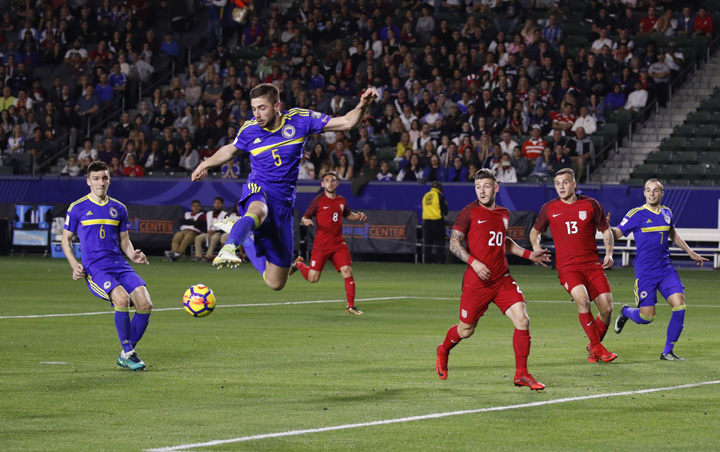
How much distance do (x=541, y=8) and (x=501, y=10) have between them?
1237 millimetres

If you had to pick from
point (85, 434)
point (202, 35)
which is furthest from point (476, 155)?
point (85, 434)

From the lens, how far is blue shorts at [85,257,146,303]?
12344 millimetres

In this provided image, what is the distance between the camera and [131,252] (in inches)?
488

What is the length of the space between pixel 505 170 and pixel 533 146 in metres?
1.10

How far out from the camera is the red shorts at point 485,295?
11.0 meters

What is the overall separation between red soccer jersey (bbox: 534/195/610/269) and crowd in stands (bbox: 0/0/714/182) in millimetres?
17853

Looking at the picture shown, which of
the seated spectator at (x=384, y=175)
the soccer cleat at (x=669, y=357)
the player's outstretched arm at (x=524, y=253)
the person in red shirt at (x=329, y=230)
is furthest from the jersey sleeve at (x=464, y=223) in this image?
the seated spectator at (x=384, y=175)

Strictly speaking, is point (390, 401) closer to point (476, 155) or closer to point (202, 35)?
point (476, 155)

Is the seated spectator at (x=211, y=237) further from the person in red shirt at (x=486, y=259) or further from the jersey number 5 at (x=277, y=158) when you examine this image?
the person in red shirt at (x=486, y=259)

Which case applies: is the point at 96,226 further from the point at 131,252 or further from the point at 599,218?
the point at 599,218

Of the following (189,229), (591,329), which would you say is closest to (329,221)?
(591,329)

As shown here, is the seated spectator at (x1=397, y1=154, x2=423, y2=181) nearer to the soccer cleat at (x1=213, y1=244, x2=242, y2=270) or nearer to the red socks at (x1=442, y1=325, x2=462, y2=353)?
the red socks at (x1=442, y1=325, x2=462, y2=353)

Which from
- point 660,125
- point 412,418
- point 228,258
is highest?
point 228,258

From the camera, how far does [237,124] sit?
35.9 metres
